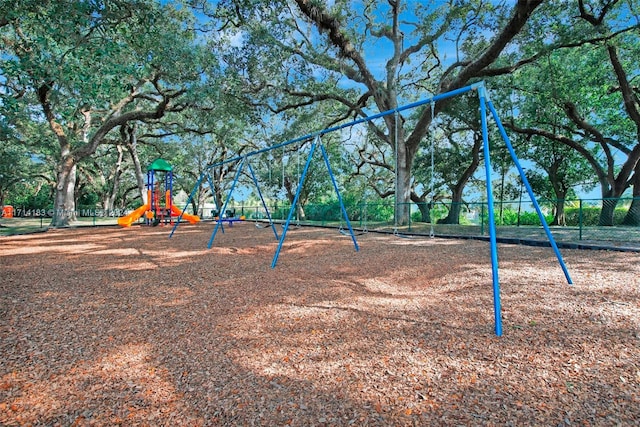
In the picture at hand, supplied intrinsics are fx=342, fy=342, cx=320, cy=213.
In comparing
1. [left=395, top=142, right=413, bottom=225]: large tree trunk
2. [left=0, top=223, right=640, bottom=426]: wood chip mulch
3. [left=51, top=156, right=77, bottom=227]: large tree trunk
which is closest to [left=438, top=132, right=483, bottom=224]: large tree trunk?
[left=395, top=142, right=413, bottom=225]: large tree trunk

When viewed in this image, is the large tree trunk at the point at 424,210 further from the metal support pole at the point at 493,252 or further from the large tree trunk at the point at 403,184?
the metal support pole at the point at 493,252

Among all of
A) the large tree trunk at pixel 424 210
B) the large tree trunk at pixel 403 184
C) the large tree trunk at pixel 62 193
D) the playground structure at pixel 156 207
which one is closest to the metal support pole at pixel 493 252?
the large tree trunk at pixel 403 184

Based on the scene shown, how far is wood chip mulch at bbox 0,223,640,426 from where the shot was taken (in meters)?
1.78

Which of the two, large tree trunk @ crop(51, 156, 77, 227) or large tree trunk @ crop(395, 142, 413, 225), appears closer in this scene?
large tree trunk @ crop(395, 142, 413, 225)

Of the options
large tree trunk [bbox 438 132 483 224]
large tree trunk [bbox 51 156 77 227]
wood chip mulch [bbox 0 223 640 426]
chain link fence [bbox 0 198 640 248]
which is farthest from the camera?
large tree trunk [bbox 438 132 483 224]

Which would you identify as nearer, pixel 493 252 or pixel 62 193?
pixel 493 252

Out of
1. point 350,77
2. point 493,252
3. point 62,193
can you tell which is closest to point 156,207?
point 62,193

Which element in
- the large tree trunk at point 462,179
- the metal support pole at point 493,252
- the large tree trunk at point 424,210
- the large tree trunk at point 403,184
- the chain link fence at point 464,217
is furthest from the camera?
the large tree trunk at point 424,210

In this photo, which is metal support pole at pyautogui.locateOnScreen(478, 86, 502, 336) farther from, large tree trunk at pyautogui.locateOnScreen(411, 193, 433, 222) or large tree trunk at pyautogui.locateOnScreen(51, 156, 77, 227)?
large tree trunk at pyautogui.locateOnScreen(51, 156, 77, 227)

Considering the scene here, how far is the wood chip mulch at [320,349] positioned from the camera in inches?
69.9

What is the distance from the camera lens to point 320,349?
2.46m

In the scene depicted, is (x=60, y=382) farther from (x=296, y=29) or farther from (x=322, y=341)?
(x=296, y=29)

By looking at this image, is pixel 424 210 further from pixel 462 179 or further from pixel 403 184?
pixel 403 184

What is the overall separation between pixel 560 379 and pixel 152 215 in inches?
666
